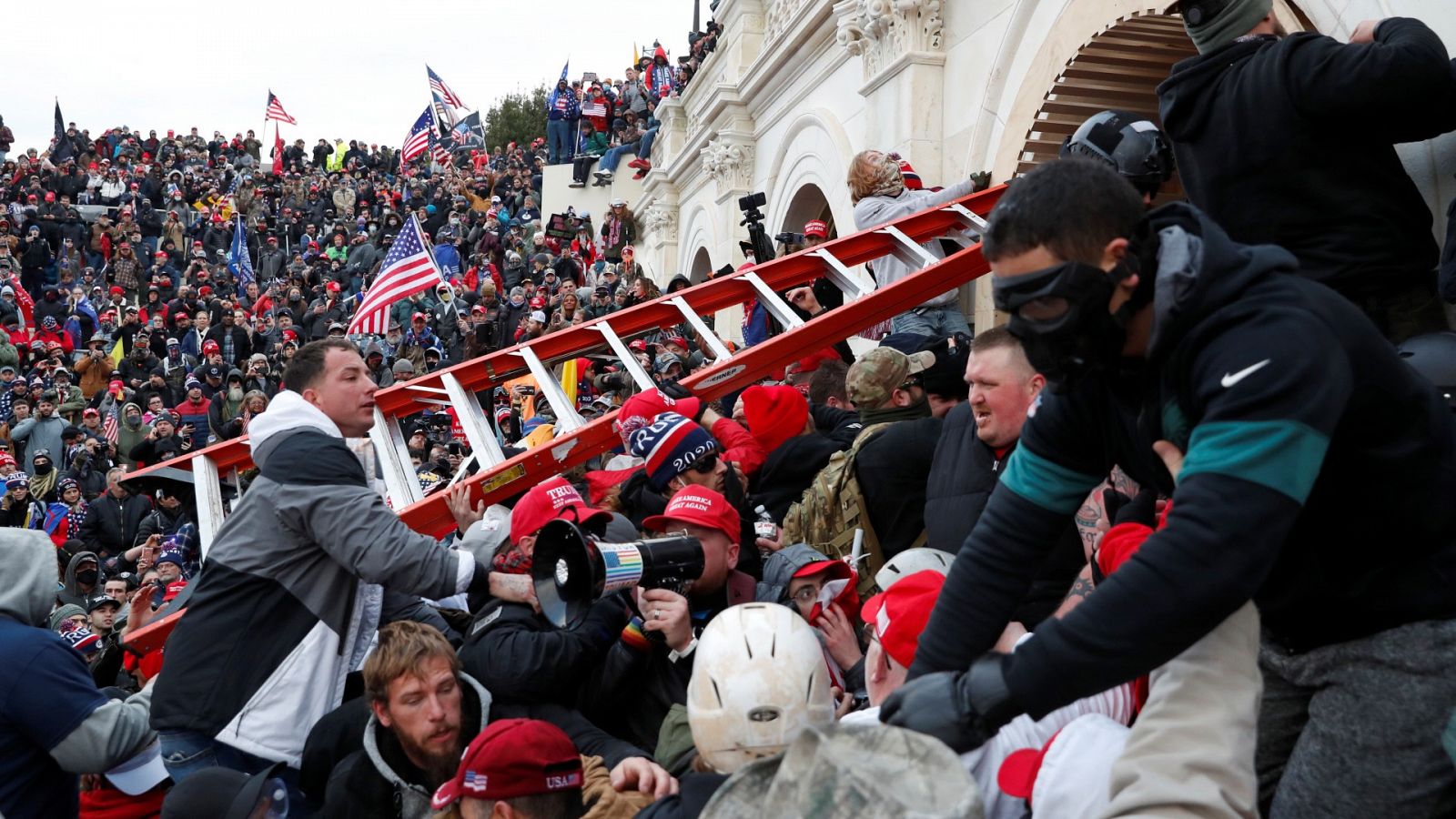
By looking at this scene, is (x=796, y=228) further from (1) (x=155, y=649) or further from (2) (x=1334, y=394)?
(2) (x=1334, y=394)

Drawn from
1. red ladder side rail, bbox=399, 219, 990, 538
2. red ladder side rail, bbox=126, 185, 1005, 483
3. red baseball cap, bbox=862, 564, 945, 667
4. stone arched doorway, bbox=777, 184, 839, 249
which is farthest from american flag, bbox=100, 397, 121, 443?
red baseball cap, bbox=862, 564, 945, 667

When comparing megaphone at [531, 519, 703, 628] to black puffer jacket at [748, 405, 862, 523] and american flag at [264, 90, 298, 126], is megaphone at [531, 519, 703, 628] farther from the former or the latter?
american flag at [264, 90, 298, 126]

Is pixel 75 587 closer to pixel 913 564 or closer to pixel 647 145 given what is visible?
pixel 913 564

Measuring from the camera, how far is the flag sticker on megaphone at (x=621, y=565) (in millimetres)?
3260

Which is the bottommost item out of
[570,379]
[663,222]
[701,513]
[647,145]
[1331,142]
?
[570,379]

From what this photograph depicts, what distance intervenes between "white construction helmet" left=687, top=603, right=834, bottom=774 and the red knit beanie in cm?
326

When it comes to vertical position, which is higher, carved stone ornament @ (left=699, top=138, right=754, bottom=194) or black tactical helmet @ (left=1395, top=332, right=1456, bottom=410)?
carved stone ornament @ (left=699, top=138, right=754, bottom=194)

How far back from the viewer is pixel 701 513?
3.72m

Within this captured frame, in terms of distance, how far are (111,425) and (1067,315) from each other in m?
16.1

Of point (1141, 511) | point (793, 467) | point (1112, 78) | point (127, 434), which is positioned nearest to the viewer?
point (1141, 511)

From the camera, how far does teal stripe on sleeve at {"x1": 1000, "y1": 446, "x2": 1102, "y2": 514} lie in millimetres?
2211

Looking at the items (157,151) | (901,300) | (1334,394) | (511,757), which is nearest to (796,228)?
(901,300)

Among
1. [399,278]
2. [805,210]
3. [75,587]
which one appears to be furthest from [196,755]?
[805,210]

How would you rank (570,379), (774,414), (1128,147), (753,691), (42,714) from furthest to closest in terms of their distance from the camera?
(570,379), (774,414), (1128,147), (42,714), (753,691)
